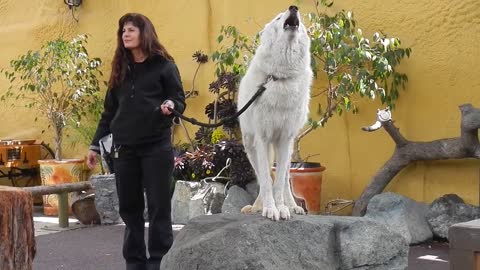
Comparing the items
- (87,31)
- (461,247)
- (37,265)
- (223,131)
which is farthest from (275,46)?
(87,31)

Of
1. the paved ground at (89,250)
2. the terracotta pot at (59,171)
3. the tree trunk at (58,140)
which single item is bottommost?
the paved ground at (89,250)

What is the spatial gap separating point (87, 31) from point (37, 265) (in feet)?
14.6

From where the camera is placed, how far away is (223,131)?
7.93m

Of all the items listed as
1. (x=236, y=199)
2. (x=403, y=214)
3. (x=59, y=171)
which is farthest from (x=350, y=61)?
(x=59, y=171)

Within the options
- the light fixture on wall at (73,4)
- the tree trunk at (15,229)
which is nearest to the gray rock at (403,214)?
the tree trunk at (15,229)

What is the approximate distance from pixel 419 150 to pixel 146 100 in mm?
3317

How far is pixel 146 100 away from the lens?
4.11 meters

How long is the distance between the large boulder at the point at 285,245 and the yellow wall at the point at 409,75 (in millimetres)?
2614

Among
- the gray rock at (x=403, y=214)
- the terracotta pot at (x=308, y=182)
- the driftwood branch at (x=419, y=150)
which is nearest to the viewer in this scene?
the driftwood branch at (x=419, y=150)

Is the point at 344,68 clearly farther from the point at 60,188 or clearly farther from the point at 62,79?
the point at 62,79

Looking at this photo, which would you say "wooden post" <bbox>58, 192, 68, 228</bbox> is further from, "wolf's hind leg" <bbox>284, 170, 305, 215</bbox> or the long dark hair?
"wolf's hind leg" <bbox>284, 170, 305, 215</bbox>

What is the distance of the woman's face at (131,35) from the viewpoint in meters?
4.12

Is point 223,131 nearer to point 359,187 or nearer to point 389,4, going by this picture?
point 359,187

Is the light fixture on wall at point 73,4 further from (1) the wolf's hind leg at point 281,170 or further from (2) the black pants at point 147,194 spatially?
(1) the wolf's hind leg at point 281,170
